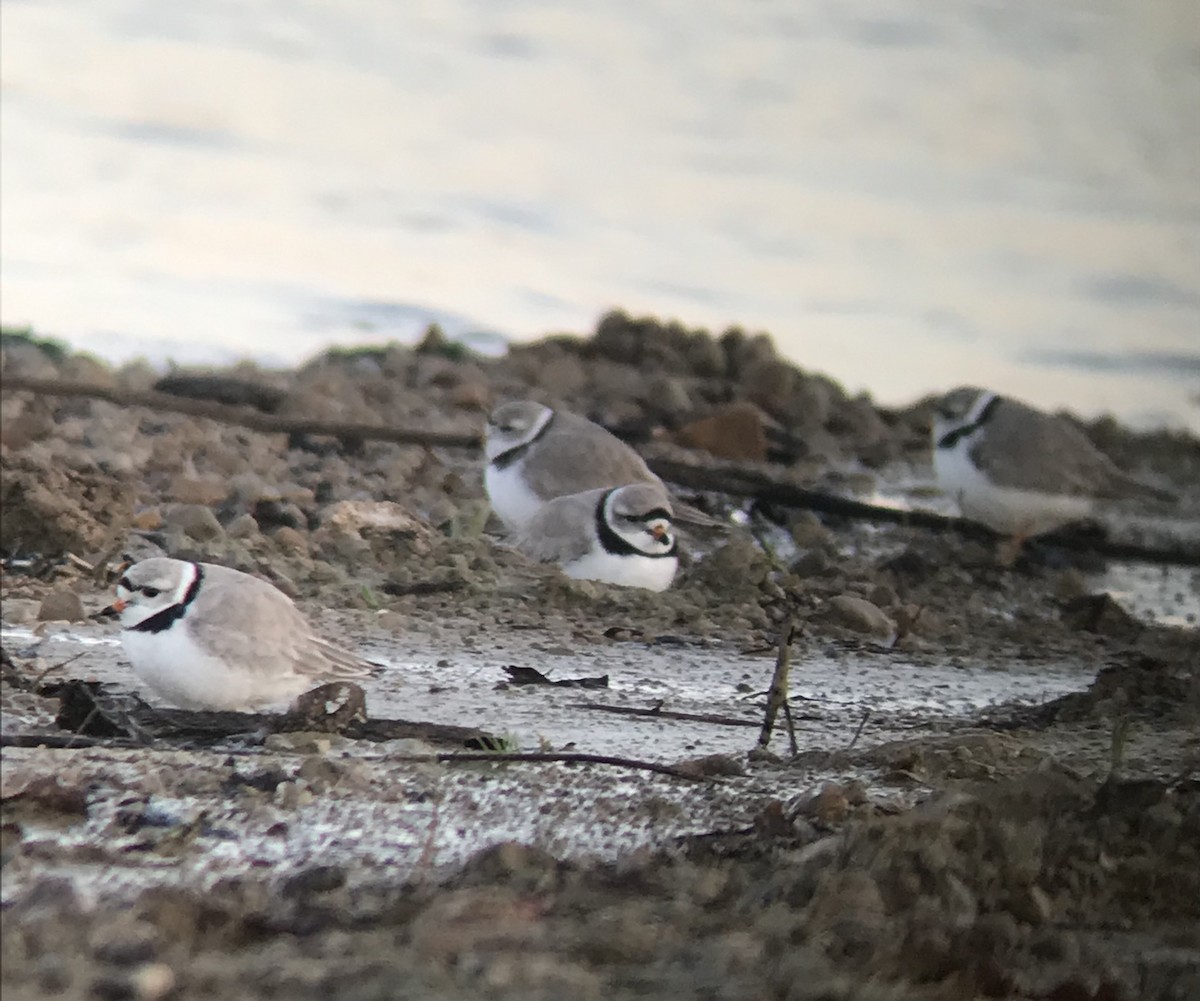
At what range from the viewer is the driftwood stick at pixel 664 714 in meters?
2.09

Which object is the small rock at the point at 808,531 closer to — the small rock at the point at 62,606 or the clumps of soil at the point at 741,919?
the clumps of soil at the point at 741,919

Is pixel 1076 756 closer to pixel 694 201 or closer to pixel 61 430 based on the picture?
pixel 694 201

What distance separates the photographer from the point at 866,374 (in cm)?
269

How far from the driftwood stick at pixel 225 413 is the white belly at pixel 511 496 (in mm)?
172

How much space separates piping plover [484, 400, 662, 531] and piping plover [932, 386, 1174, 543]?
1.81 feet

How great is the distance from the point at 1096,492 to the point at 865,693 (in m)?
1.01

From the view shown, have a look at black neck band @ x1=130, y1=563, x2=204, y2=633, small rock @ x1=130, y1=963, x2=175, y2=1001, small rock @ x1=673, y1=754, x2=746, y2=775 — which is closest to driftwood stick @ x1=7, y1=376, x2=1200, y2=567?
black neck band @ x1=130, y1=563, x2=204, y2=633

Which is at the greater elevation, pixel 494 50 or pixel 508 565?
pixel 494 50

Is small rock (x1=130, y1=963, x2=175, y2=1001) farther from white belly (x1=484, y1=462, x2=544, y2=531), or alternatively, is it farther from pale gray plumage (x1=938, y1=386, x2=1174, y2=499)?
pale gray plumage (x1=938, y1=386, x2=1174, y2=499)

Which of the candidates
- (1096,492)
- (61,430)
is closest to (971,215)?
(1096,492)

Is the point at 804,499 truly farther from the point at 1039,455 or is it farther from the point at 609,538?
the point at 1039,455

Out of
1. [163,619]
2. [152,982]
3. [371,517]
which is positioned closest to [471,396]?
[371,517]

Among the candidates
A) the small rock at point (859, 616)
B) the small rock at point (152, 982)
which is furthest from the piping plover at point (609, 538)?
the small rock at point (152, 982)

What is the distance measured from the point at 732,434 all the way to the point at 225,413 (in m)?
0.92
